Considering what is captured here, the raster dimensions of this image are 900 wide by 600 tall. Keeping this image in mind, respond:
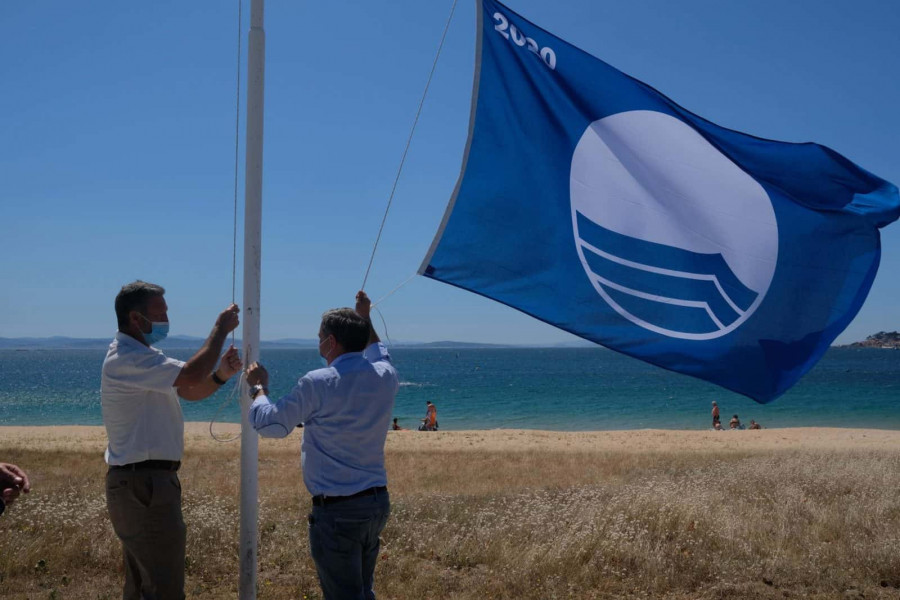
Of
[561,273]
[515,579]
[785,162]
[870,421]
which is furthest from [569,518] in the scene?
[870,421]

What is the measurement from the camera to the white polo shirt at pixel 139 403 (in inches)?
143

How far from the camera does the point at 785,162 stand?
5.30 m

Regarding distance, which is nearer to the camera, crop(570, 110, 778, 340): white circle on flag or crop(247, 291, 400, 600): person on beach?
crop(247, 291, 400, 600): person on beach

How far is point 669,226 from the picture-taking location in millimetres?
5117

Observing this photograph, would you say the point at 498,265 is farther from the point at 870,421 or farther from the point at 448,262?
the point at 870,421

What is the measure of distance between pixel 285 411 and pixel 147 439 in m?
0.92

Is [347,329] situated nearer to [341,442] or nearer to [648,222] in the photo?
[341,442]

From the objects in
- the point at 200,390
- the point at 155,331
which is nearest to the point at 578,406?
the point at 200,390

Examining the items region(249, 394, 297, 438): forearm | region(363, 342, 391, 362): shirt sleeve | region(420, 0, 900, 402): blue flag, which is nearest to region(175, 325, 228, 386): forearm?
region(249, 394, 297, 438): forearm

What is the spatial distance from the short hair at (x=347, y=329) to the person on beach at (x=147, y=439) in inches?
25.4

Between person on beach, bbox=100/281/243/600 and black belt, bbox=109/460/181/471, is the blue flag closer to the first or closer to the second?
person on beach, bbox=100/281/243/600

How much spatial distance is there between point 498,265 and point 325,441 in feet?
6.36

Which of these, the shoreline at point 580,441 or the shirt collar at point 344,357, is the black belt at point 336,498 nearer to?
the shirt collar at point 344,357

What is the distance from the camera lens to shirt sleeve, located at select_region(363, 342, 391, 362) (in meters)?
4.04
